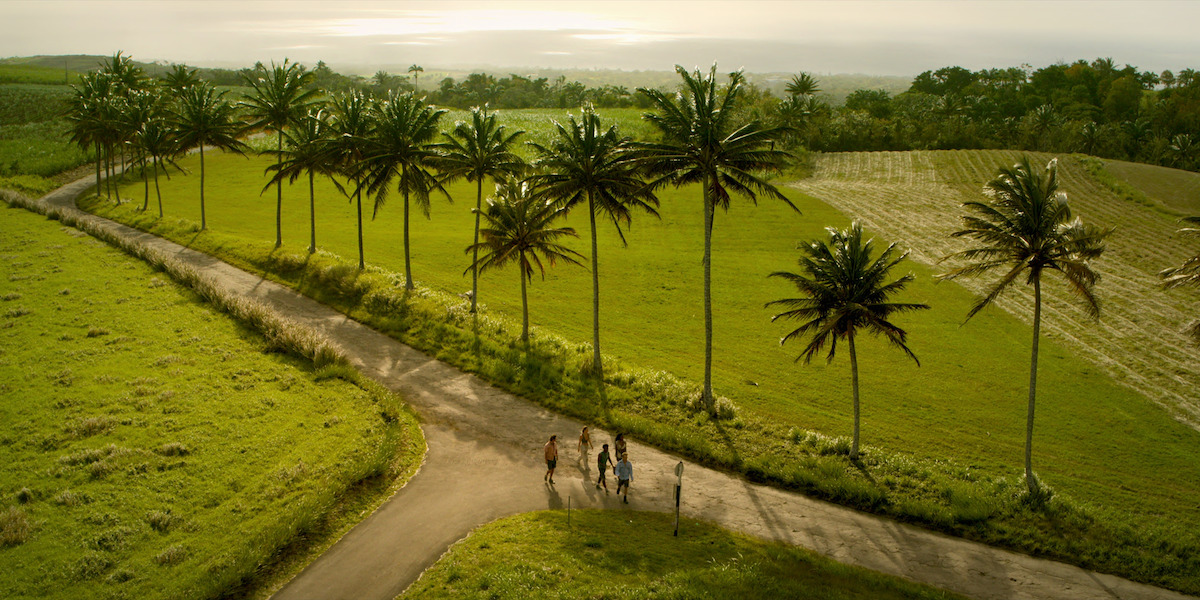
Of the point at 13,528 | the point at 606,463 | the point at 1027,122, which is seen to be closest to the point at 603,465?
the point at 606,463

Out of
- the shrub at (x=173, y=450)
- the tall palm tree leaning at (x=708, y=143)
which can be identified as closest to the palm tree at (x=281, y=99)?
the shrub at (x=173, y=450)

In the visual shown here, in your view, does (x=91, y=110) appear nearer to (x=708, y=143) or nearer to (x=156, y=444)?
(x=156, y=444)

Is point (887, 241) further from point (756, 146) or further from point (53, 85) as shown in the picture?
point (53, 85)

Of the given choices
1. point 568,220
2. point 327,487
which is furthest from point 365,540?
point 568,220

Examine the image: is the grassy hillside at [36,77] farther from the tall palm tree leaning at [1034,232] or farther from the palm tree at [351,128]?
the tall palm tree leaning at [1034,232]

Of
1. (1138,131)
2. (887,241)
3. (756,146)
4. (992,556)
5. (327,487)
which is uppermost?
(1138,131)

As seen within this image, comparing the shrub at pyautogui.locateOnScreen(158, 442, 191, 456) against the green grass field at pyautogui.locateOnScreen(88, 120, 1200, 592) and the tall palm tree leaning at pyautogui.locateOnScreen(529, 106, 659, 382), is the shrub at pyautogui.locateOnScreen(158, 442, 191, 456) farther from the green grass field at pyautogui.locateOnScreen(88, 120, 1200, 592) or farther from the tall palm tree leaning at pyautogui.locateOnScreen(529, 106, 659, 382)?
the tall palm tree leaning at pyautogui.locateOnScreen(529, 106, 659, 382)

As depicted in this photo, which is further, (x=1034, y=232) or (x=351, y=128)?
(x=351, y=128)
